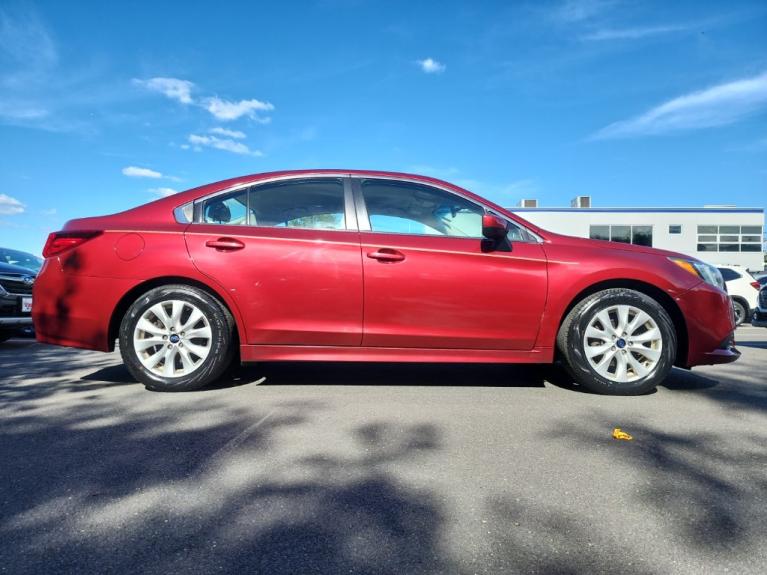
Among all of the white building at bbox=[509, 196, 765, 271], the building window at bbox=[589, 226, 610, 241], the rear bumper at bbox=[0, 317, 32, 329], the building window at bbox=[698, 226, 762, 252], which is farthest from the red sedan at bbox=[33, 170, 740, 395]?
the building window at bbox=[698, 226, 762, 252]

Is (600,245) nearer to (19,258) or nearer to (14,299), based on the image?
(14,299)

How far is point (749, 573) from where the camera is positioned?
4.46 ft

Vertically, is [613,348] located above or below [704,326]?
below

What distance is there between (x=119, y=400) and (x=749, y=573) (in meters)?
3.31

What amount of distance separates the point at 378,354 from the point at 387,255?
0.68m

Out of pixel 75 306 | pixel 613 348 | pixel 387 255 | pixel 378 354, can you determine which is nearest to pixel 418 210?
pixel 387 255

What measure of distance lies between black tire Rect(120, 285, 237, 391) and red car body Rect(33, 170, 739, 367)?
102 millimetres

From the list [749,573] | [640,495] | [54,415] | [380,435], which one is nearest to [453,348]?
[380,435]

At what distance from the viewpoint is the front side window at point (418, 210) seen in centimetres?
352

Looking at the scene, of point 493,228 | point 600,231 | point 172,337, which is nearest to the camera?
point 493,228

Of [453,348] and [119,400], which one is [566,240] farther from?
[119,400]

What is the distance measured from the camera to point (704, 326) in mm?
3406

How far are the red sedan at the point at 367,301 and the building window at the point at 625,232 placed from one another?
91.6 ft

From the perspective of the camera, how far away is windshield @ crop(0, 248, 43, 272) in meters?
7.37
